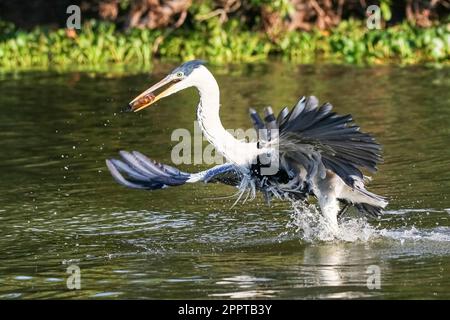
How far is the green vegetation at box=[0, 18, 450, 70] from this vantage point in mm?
18453

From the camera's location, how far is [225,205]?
8922 millimetres

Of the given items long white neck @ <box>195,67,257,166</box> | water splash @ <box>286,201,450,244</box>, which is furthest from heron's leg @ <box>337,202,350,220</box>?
long white neck @ <box>195,67,257,166</box>

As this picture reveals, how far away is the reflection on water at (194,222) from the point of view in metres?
6.64

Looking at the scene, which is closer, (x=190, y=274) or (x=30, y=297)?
(x=30, y=297)

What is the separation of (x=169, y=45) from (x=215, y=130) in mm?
11888

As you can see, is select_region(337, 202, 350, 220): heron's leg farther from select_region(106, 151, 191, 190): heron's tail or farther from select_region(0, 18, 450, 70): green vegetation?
select_region(0, 18, 450, 70): green vegetation

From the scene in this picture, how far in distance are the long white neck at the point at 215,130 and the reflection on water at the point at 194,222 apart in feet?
2.11

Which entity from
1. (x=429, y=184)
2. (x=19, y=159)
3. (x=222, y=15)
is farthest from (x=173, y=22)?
(x=429, y=184)

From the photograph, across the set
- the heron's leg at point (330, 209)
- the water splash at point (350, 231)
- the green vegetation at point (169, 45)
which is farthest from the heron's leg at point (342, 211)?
the green vegetation at point (169, 45)

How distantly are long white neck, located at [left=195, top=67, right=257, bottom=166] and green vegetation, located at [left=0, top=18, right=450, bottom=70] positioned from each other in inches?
411

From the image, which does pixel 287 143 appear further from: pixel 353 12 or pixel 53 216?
pixel 353 12

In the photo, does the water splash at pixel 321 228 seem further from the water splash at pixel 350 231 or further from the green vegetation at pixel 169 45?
the green vegetation at pixel 169 45

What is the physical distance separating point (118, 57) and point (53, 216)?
10310 mm

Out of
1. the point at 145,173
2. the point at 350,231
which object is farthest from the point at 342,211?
the point at 145,173
